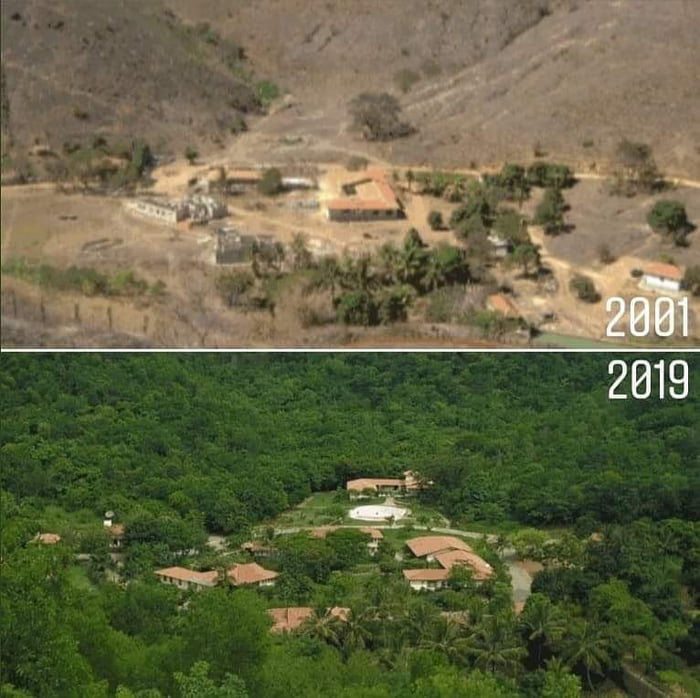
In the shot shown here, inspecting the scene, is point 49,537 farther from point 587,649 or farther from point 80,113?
point 80,113

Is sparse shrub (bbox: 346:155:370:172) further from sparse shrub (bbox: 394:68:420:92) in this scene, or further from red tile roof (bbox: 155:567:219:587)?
red tile roof (bbox: 155:567:219:587)

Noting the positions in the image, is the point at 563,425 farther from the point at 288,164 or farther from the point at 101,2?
the point at 101,2

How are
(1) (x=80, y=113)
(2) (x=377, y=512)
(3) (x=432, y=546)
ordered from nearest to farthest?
1. (3) (x=432, y=546)
2. (2) (x=377, y=512)
3. (1) (x=80, y=113)

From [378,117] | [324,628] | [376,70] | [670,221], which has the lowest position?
[324,628]

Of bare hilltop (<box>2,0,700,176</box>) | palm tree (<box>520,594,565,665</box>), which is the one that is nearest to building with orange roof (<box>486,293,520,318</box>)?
bare hilltop (<box>2,0,700,176</box>)

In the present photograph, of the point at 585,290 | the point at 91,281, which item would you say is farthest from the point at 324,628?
the point at 91,281

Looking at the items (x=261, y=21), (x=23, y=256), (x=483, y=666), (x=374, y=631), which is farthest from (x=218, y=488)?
(x=261, y=21)

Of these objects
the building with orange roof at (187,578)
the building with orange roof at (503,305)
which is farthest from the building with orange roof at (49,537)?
the building with orange roof at (503,305)
